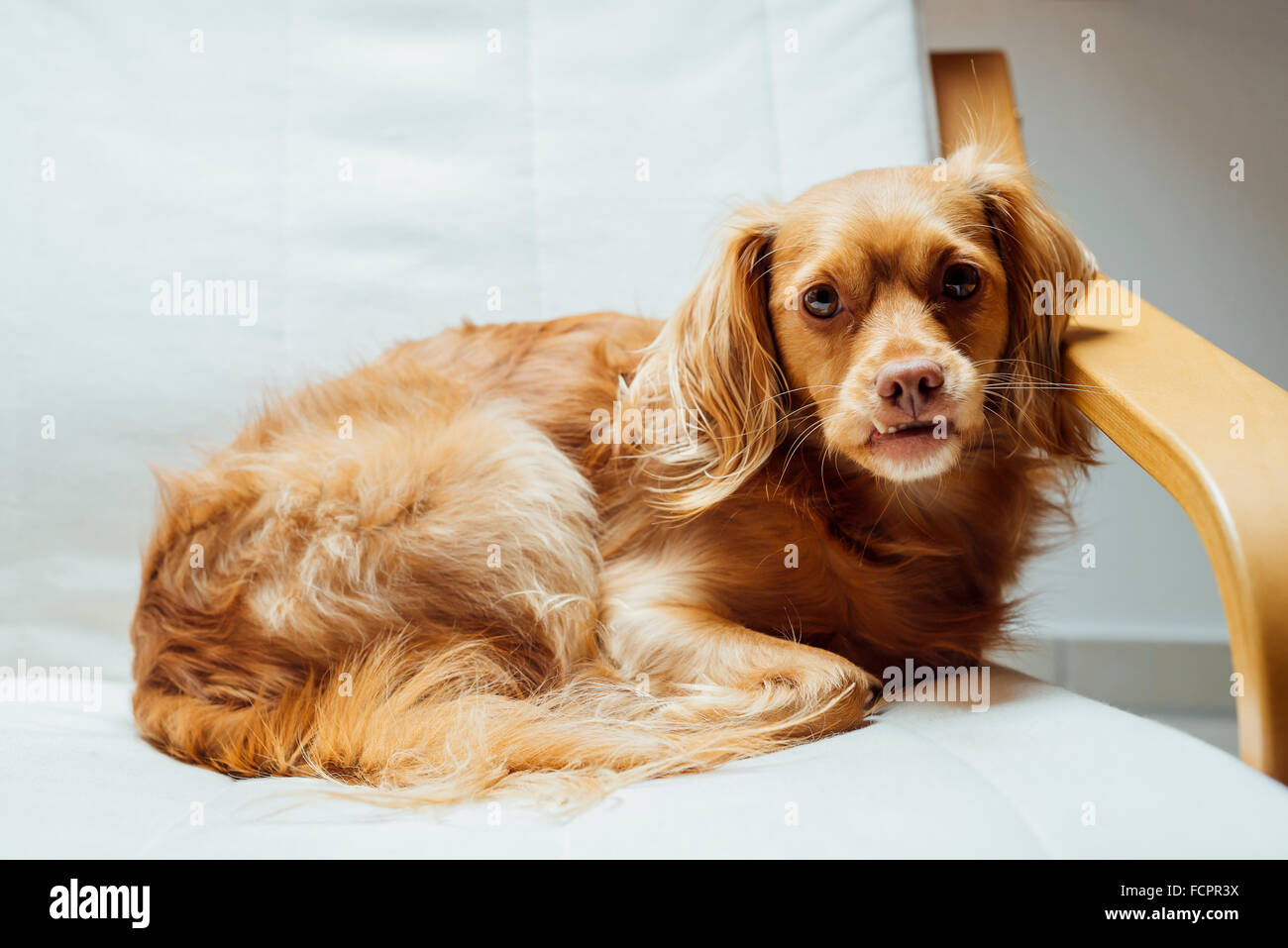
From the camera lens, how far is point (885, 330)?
120 centimetres

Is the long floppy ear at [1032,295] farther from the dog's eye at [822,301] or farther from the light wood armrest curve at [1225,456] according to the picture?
the dog's eye at [822,301]

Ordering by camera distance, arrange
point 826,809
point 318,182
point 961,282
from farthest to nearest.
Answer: point 318,182, point 961,282, point 826,809

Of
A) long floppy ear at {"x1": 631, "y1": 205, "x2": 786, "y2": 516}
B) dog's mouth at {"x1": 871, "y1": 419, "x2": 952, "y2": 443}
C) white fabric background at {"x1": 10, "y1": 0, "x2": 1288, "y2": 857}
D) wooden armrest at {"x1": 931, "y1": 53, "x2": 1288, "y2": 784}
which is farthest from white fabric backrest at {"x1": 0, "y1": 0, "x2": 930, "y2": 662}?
wooden armrest at {"x1": 931, "y1": 53, "x2": 1288, "y2": 784}

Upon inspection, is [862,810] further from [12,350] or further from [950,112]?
[12,350]

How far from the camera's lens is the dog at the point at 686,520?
1.18m

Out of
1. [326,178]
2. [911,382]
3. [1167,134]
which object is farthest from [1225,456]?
[1167,134]

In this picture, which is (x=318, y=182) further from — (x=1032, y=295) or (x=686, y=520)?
(x=1032, y=295)

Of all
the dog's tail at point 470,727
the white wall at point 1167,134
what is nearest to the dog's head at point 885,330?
the dog's tail at point 470,727

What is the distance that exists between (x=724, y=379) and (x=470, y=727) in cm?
56

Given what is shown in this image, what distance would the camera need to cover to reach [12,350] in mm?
1713

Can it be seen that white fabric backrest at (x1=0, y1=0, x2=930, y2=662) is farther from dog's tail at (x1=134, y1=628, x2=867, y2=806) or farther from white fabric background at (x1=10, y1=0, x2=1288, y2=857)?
dog's tail at (x1=134, y1=628, x2=867, y2=806)

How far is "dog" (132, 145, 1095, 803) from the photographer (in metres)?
1.18

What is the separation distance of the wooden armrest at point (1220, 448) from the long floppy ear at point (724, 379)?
0.39 meters
